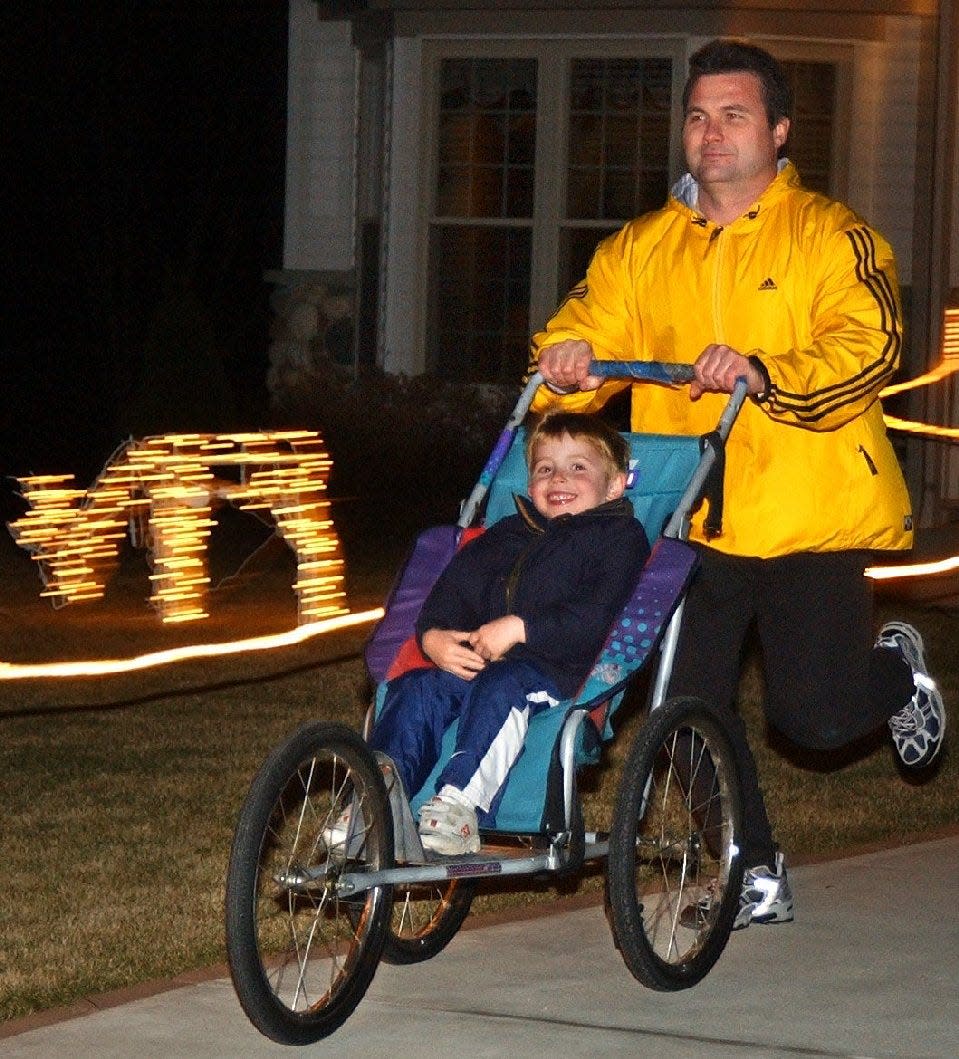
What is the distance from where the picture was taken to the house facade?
15688 mm

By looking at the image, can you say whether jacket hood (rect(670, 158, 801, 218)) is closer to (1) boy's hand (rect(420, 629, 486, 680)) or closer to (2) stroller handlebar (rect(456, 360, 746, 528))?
(2) stroller handlebar (rect(456, 360, 746, 528))

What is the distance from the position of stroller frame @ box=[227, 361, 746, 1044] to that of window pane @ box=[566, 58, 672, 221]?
33.4 feet

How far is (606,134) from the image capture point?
16062mm

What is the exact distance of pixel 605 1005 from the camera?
5211 millimetres

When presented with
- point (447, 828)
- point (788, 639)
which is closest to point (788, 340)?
point (788, 639)

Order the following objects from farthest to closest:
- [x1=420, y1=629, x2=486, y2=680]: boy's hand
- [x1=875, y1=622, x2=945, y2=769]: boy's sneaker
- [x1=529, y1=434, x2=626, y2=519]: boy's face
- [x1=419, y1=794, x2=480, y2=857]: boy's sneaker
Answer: [x1=875, y1=622, x2=945, y2=769]: boy's sneaker → [x1=529, y1=434, x2=626, y2=519]: boy's face → [x1=420, y1=629, x2=486, y2=680]: boy's hand → [x1=419, y1=794, x2=480, y2=857]: boy's sneaker

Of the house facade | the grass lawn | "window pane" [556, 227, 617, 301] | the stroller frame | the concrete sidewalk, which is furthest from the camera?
A: "window pane" [556, 227, 617, 301]

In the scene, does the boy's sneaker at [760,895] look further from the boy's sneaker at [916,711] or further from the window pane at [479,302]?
the window pane at [479,302]

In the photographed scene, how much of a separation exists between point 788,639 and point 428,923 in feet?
3.86

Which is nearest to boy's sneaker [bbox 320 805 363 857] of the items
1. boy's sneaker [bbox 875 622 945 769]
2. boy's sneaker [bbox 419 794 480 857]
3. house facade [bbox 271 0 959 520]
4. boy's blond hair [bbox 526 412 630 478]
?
boy's sneaker [bbox 419 794 480 857]

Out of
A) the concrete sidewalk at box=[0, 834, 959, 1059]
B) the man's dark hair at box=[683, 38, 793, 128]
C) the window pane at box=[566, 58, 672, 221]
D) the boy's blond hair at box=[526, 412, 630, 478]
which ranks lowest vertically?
the concrete sidewalk at box=[0, 834, 959, 1059]

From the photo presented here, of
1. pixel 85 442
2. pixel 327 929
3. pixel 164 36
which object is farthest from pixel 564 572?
pixel 164 36

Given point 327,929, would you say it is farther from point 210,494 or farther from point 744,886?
point 210,494

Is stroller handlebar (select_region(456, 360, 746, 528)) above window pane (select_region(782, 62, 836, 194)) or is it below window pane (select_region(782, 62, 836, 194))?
below
